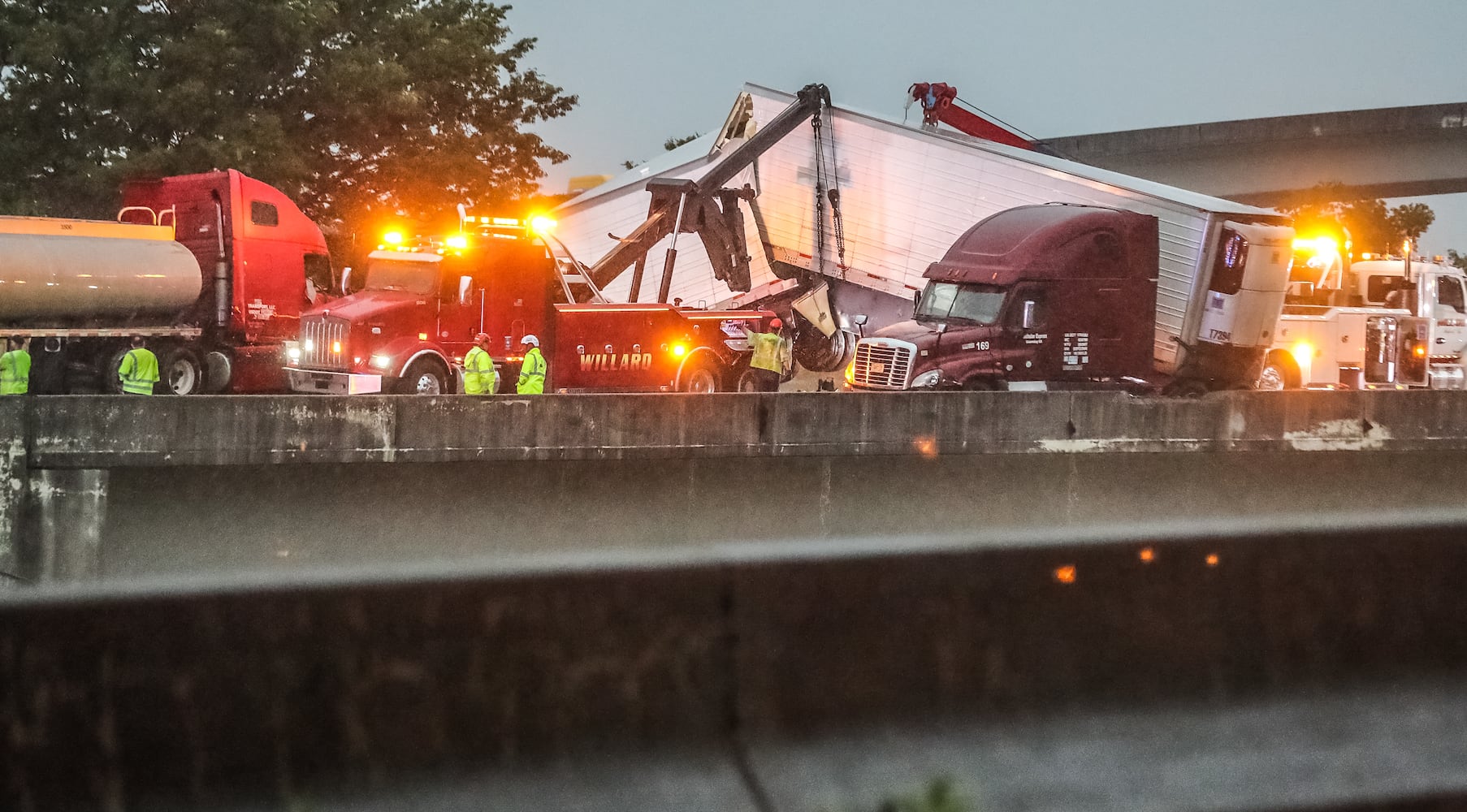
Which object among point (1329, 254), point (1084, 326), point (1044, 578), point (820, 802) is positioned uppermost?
point (1329, 254)

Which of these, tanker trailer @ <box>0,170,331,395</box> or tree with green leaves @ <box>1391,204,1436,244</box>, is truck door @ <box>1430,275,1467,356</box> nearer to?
tanker trailer @ <box>0,170,331,395</box>

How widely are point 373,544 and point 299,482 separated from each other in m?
0.56

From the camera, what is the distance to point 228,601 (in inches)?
149

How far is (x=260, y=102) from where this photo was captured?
34219mm

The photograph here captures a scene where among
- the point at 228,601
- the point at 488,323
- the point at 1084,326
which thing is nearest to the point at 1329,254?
the point at 1084,326

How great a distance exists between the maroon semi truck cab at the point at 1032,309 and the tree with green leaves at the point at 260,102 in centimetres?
1938

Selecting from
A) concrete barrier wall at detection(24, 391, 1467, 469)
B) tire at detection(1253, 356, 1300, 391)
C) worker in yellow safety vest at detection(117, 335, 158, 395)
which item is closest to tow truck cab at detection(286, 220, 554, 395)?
worker in yellow safety vest at detection(117, 335, 158, 395)

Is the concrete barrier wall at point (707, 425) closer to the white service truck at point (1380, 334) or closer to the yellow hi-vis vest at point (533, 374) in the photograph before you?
the yellow hi-vis vest at point (533, 374)

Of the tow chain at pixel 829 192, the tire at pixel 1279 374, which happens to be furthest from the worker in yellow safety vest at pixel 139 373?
the tire at pixel 1279 374

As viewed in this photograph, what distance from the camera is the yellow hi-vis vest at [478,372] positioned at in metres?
16.8

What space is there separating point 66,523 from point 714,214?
21.2 meters

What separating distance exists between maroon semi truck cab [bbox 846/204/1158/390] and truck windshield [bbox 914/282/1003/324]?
0.02m

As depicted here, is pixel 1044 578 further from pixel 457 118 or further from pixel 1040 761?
pixel 457 118

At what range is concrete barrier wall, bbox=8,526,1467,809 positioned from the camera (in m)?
3.68
